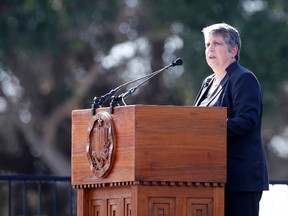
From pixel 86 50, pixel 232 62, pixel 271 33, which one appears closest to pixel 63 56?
pixel 86 50

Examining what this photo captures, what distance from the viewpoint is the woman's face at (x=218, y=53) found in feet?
23.6

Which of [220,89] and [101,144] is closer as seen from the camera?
[101,144]

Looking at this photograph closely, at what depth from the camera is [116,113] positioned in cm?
679

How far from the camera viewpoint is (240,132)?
6918mm

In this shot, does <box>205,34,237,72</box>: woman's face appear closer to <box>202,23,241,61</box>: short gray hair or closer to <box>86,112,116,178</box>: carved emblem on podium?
<box>202,23,241,61</box>: short gray hair

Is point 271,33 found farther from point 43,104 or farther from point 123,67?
point 43,104

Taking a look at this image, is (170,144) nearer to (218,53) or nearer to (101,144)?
(101,144)

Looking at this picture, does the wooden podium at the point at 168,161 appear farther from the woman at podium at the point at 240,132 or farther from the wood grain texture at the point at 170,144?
the woman at podium at the point at 240,132

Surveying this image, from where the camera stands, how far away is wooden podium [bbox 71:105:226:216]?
658 cm

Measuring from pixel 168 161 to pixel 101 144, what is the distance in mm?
465

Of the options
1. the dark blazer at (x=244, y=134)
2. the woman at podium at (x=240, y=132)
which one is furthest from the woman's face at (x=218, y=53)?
the dark blazer at (x=244, y=134)

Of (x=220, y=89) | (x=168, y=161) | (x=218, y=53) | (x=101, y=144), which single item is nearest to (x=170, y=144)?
(x=168, y=161)

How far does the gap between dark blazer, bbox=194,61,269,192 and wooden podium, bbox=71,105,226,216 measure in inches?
9.2

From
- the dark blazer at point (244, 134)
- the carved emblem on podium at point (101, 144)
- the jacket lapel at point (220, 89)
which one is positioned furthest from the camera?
the jacket lapel at point (220, 89)
